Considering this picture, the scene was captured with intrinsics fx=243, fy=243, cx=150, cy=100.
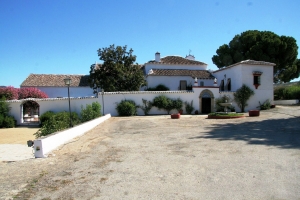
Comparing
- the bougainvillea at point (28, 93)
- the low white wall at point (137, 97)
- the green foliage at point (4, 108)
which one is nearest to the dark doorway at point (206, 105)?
the low white wall at point (137, 97)

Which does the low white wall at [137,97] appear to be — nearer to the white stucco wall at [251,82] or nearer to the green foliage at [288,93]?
the white stucco wall at [251,82]

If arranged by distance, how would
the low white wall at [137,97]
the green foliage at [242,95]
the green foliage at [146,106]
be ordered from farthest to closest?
the green foliage at [242,95] < the green foliage at [146,106] < the low white wall at [137,97]

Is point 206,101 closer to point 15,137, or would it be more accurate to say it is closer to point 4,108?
point 15,137

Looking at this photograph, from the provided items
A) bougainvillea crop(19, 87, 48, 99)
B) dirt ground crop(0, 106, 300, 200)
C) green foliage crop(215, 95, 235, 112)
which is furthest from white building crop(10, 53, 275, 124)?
dirt ground crop(0, 106, 300, 200)

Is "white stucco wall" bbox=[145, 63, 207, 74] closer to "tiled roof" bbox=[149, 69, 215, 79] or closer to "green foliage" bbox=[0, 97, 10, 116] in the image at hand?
"tiled roof" bbox=[149, 69, 215, 79]

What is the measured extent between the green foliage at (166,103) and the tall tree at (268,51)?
15.1 metres

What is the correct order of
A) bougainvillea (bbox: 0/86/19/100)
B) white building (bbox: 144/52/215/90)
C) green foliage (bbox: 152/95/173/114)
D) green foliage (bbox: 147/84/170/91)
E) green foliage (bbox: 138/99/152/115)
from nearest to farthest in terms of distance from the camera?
green foliage (bbox: 152/95/173/114) → green foliage (bbox: 138/99/152/115) → bougainvillea (bbox: 0/86/19/100) → green foliage (bbox: 147/84/170/91) → white building (bbox: 144/52/215/90)

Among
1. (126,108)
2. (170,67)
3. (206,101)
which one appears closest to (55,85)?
(170,67)

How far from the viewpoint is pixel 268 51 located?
104ft

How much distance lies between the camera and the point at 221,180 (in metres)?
4.61

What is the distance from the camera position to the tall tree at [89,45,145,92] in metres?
26.6

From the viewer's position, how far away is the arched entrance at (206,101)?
24.1 meters

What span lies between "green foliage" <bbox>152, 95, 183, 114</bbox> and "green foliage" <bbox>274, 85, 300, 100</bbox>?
50.2 ft

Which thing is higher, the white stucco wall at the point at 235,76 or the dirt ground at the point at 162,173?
the white stucco wall at the point at 235,76
